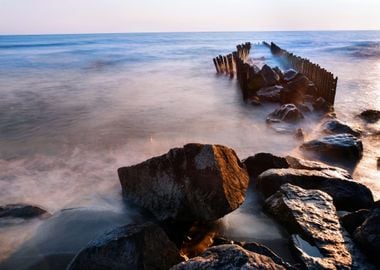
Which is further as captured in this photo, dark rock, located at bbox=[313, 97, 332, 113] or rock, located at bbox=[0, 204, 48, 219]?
dark rock, located at bbox=[313, 97, 332, 113]

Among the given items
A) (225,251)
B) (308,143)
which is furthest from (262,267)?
(308,143)

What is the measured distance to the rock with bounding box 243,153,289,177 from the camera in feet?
18.5

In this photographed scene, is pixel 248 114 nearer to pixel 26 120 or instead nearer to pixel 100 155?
pixel 100 155

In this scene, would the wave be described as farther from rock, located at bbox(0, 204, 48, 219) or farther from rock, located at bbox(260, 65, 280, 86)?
rock, located at bbox(0, 204, 48, 219)

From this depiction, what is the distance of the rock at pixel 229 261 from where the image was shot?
2.61 meters

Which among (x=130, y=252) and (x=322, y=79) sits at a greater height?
(x=130, y=252)

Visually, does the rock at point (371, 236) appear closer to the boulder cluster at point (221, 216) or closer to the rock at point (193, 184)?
the boulder cluster at point (221, 216)

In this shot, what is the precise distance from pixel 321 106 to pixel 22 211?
9.23m

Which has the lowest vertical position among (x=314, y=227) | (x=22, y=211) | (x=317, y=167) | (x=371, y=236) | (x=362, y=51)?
(x=362, y=51)

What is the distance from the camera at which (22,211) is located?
4750mm

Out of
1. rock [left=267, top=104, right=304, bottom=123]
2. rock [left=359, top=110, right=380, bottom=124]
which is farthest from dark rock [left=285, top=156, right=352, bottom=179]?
rock [left=359, top=110, right=380, bottom=124]

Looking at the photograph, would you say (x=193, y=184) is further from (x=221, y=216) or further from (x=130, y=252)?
(x=130, y=252)

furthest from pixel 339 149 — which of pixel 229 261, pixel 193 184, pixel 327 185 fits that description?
pixel 229 261

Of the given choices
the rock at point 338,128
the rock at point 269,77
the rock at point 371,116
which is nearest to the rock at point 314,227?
the rock at point 338,128
